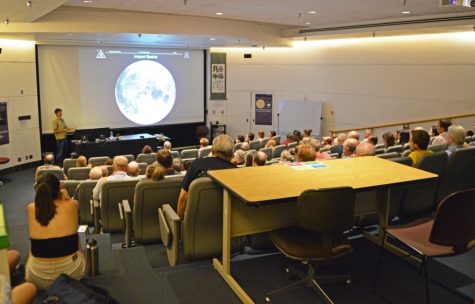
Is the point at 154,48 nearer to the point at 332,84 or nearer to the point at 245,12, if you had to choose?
the point at 245,12

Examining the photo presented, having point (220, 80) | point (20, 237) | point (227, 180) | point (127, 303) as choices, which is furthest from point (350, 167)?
point (220, 80)

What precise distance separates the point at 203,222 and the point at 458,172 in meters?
3.03

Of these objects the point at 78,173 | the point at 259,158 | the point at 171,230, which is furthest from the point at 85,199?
the point at 171,230

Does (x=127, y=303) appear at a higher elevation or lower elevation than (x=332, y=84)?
lower

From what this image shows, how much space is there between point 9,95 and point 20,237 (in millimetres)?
5757

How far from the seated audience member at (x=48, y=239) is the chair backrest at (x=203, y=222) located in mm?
923

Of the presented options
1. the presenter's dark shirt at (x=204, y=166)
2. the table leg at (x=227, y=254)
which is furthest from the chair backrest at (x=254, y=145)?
the table leg at (x=227, y=254)

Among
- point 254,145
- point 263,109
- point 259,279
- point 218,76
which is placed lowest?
point 259,279

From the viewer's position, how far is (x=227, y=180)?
3150 millimetres

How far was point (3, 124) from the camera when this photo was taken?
9945mm

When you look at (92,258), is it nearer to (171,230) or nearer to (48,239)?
(48,239)

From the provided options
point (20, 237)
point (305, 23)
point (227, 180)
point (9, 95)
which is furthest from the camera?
point (305, 23)

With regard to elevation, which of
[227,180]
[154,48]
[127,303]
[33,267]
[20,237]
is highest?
[154,48]

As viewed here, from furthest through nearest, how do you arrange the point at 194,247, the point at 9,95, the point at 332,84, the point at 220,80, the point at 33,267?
the point at 220,80 < the point at 332,84 < the point at 9,95 < the point at 194,247 < the point at 33,267
